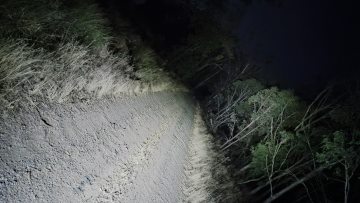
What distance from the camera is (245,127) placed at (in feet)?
73.8

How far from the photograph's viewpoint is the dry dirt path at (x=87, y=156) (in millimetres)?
4855

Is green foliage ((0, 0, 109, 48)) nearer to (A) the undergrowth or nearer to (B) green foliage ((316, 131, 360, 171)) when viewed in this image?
(A) the undergrowth

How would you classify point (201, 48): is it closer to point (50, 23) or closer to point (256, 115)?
point (256, 115)

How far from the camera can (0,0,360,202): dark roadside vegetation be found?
21.5ft

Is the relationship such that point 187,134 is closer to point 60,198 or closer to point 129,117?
point 129,117

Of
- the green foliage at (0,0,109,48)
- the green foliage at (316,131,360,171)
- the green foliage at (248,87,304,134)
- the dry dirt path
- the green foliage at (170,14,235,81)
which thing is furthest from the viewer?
the green foliage at (170,14,235,81)

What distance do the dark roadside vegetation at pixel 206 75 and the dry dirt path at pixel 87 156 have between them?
23.8 inches

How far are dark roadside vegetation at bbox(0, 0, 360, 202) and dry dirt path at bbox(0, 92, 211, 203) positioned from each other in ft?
1.98

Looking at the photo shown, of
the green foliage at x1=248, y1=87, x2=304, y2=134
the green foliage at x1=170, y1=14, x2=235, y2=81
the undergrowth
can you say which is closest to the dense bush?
the green foliage at x1=248, y1=87, x2=304, y2=134

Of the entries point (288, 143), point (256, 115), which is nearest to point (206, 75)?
point (256, 115)

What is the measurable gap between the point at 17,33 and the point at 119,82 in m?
3.93

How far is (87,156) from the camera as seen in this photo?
6184 millimetres

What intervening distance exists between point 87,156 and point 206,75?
30112 millimetres

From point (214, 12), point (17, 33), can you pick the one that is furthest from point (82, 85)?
point (214, 12)
